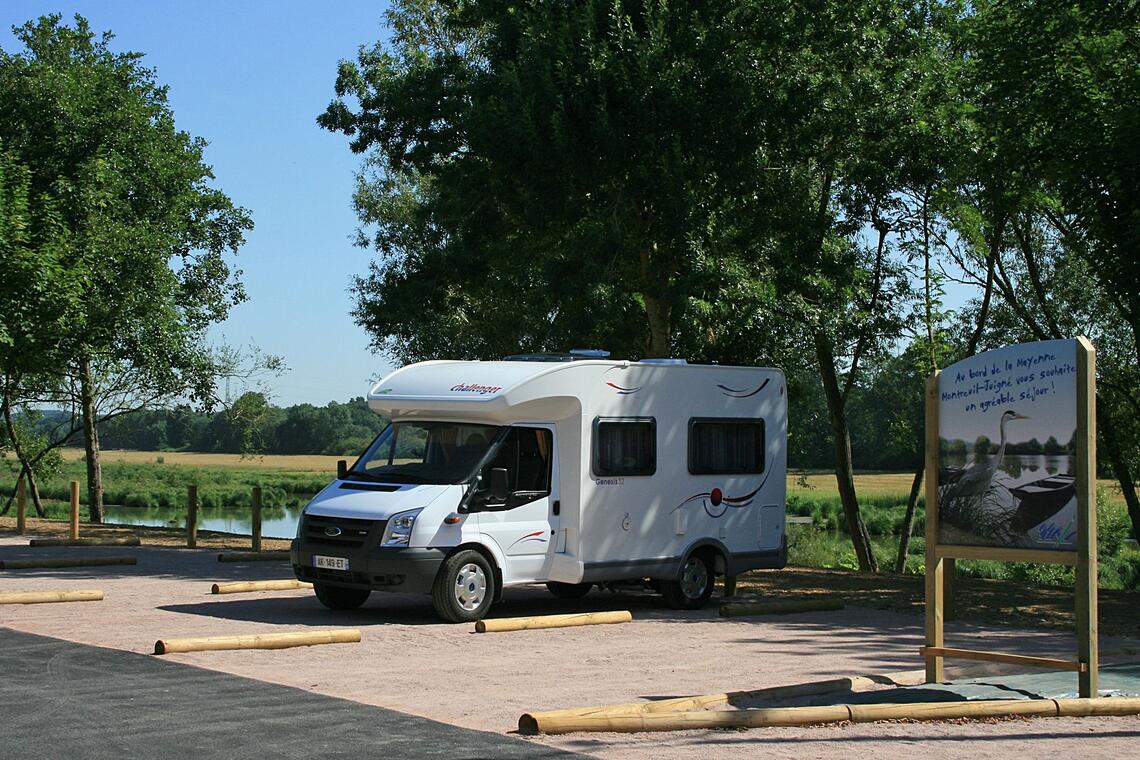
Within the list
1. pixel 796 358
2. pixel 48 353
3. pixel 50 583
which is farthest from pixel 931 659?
pixel 48 353

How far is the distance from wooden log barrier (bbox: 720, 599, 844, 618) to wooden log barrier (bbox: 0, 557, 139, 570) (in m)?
9.51

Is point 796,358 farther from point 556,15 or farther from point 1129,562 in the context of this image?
point 1129,562

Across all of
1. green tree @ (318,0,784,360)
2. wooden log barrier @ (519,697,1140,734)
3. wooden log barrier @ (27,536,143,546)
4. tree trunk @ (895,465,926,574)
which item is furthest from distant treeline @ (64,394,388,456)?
wooden log barrier @ (519,697,1140,734)

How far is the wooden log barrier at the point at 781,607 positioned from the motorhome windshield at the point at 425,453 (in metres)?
3.37

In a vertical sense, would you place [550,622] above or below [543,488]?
below

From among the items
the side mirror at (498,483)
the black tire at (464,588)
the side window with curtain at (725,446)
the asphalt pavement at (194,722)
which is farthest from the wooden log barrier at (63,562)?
the asphalt pavement at (194,722)

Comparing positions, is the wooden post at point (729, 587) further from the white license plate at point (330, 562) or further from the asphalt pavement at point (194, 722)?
the asphalt pavement at point (194, 722)

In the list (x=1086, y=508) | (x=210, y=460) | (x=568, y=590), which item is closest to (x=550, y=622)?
(x=568, y=590)

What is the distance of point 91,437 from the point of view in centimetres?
3941

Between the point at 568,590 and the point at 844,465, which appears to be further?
the point at 844,465

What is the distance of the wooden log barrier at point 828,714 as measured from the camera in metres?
8.29

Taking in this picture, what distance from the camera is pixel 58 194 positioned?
29.7 m

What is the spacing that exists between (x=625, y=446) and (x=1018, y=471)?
20.2ft

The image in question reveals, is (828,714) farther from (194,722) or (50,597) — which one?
(50,597)
